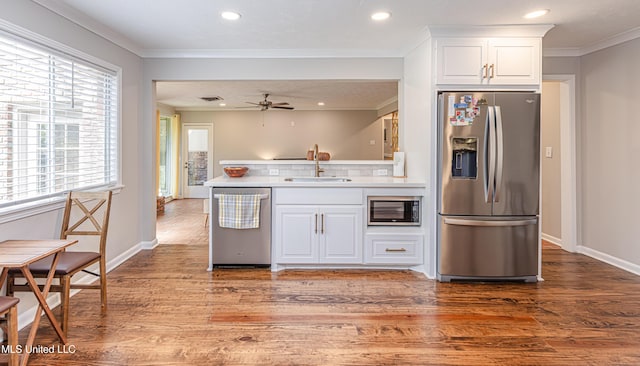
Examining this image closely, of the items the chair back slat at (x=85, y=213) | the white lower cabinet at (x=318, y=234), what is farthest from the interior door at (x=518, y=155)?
the chair back slat at (x=85, y=213)

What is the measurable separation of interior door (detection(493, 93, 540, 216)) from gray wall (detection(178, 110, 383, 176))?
6.49 m

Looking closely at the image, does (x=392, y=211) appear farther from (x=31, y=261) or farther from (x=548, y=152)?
(x=31, y=261)

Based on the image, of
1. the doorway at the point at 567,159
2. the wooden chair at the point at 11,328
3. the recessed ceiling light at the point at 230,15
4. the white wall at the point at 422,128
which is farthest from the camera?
the doorway at the point at 567,159

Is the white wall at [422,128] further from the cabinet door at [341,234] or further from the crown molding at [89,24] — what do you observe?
the crown molding at [89,24]

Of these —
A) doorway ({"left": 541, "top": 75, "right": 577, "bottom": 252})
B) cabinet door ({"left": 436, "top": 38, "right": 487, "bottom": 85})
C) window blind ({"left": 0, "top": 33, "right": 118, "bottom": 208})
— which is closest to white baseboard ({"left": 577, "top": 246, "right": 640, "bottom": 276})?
doorway ({"left": 541, "top": 75, "right": 577, "bottom": 252})

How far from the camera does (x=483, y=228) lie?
324cm

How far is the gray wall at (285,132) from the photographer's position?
9477mm

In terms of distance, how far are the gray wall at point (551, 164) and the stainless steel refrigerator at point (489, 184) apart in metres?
1.73

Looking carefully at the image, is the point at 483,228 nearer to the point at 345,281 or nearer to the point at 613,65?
the point at 345,281

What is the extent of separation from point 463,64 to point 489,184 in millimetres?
1096

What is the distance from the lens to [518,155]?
3209 millimetres

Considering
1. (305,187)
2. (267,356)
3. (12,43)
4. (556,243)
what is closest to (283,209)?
(305,187)

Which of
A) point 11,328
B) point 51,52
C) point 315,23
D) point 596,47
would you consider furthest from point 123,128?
point 596,47

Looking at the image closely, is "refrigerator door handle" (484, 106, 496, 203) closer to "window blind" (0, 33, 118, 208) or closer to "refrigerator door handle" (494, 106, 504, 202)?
"refrigerator door handle" (494, 106, 504, 202)
